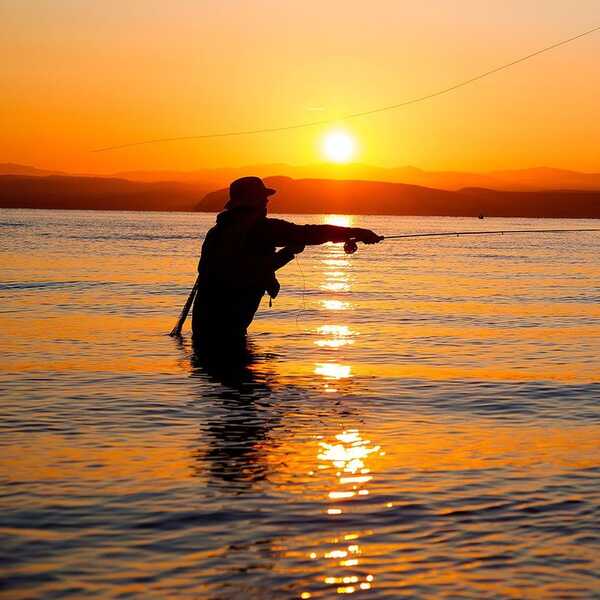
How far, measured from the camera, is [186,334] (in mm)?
19734

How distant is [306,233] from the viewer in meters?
16.1

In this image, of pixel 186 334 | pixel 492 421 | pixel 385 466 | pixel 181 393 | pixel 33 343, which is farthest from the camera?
pixel 186 334

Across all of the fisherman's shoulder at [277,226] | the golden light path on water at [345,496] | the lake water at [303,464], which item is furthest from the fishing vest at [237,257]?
the golden light path on water at [345,496]

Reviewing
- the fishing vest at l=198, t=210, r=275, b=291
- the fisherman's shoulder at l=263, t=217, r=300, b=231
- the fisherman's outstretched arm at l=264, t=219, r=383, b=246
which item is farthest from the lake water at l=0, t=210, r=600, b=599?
the fisherman's shoulder at l=263, t=217, r=300, b=231

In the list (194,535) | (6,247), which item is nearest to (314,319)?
(194,535)

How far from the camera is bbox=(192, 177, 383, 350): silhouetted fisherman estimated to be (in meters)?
16.3

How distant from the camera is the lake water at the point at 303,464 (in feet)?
21.7

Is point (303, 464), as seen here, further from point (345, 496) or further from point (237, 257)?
point (237, 257)

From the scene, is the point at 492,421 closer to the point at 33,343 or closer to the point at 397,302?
the point at 33,343

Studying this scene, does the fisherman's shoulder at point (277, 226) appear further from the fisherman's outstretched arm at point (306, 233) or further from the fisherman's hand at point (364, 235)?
the fisherman's hand at point (364, 235)

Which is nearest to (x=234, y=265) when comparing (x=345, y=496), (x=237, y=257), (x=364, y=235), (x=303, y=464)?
(x=237, y=257)

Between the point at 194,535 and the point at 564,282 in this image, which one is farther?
the point at 564,282

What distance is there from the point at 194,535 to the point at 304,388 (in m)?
6.35

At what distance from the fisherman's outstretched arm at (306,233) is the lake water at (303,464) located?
169 cm
